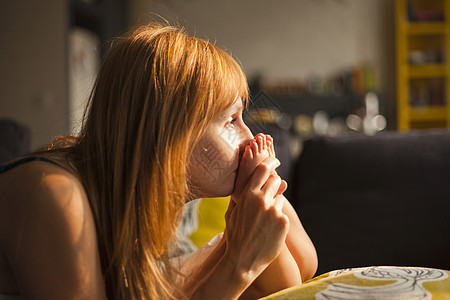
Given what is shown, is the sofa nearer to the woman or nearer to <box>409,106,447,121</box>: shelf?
the woman

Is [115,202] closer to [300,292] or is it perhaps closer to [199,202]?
[300,292]

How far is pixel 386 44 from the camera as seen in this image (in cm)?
543

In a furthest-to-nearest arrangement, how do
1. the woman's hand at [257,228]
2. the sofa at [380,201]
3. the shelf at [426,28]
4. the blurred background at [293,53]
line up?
the shelf at [426,28] → the blurred background at [293,53] → the sofa at [380,201] → the woman's hand at [257,228]

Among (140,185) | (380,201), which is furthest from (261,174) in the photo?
(380,201)

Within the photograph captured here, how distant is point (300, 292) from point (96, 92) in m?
0.42

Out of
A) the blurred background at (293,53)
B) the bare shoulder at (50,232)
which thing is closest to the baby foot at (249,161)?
the bare shoulder at (50,232)

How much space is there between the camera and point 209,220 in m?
1.34

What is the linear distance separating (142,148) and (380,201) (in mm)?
736

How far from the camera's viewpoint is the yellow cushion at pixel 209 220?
4.30 ft

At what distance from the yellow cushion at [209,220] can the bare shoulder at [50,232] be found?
682 mm

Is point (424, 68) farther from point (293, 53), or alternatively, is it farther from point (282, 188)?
point (282, 188)

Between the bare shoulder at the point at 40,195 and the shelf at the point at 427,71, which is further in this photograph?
the shelf at the point at 427,71

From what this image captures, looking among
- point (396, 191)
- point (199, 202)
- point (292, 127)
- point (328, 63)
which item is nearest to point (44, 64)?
point (292, 127)

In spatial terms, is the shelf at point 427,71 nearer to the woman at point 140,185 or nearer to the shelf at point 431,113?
the shelf at point 431,113
